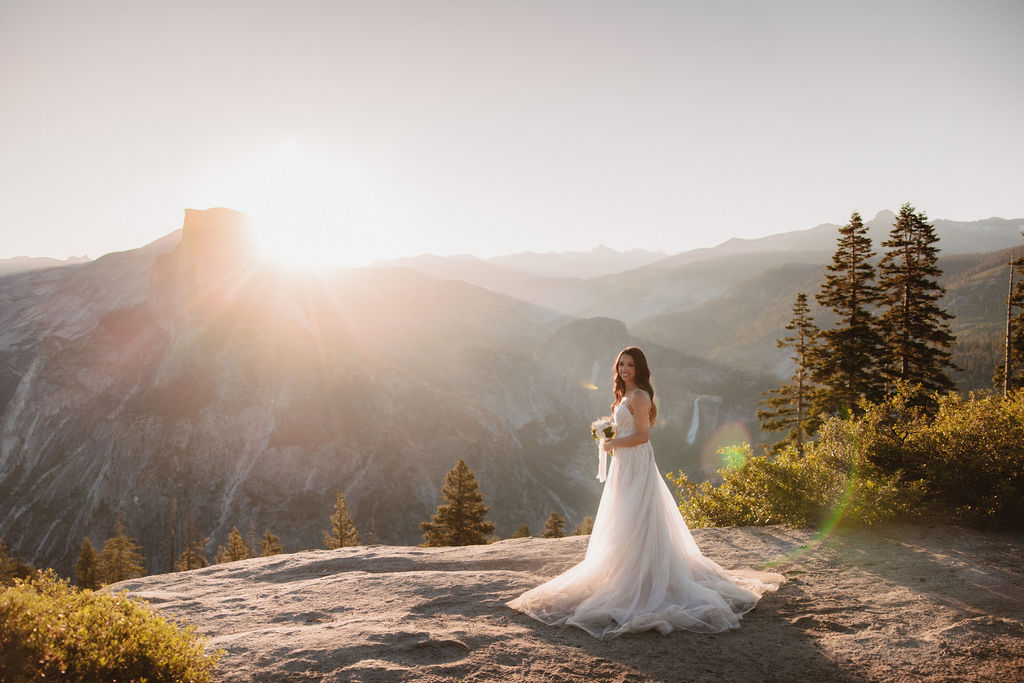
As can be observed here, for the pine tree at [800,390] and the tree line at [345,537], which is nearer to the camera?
the pine tree at [800,390]

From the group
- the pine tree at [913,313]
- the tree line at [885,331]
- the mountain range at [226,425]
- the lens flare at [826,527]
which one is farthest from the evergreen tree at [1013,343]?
the mountain range at [226,425]

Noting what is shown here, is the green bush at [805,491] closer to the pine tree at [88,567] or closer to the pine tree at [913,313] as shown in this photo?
the pine tree at [913,313]

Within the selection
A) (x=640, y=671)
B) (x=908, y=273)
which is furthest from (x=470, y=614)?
(x=908, y=273)

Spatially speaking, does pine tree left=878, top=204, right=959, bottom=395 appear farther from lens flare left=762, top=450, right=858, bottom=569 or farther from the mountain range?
the mountain range

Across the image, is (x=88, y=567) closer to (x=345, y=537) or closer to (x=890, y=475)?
(x=345, y=537)

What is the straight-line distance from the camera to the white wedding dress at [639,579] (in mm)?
6559

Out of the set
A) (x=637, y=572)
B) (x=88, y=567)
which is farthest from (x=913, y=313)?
(x=88, y=567)

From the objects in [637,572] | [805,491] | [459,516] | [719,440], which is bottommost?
[719,440]

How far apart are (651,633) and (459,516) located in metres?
32.3

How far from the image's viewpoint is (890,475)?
11078 mm

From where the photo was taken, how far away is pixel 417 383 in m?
130

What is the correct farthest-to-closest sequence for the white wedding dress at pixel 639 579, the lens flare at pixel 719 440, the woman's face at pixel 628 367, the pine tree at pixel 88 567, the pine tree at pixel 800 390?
the lens flare at pixel 719 440, the pine tree at pixel 88 567, the pine tree at pixel 800 390, the woman's face at pixel 628 367, the white wedding dress at pixel 639 579

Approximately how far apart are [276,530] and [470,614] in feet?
314

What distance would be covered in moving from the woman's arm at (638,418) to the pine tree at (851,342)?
27.0 metres
